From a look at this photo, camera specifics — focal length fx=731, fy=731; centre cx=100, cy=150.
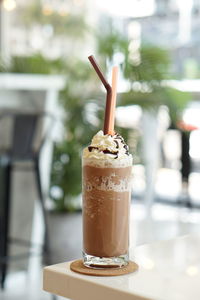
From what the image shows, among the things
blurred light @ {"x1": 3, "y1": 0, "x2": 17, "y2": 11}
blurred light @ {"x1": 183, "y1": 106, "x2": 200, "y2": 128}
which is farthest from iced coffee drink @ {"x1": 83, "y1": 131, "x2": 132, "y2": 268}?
blurred light @ {"x1": 183, "y1": 106, "x2": 200, "y2": 128}

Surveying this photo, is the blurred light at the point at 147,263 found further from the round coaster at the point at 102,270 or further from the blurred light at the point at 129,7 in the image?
the blurred light at the point at 129,7

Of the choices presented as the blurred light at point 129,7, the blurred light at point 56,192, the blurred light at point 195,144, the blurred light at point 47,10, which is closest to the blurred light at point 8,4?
the blurred light at point 47,10

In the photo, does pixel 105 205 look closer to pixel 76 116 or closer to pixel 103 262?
pixel 103 262

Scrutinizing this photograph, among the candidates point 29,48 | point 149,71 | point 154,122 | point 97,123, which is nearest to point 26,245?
point 97,123

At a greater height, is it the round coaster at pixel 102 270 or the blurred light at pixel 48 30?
the blurred light at pixel 48 30

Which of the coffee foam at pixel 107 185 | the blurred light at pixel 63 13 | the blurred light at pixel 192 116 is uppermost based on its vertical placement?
the blurred light at pixel 63 13

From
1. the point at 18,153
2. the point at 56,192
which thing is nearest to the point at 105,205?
the point at 18,153

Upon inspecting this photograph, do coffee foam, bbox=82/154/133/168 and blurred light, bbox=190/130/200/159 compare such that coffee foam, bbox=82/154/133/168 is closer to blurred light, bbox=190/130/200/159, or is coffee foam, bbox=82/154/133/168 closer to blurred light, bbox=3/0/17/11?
blurred light, bbox=3/0/17/11

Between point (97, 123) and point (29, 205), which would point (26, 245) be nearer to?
point (29, 205)
